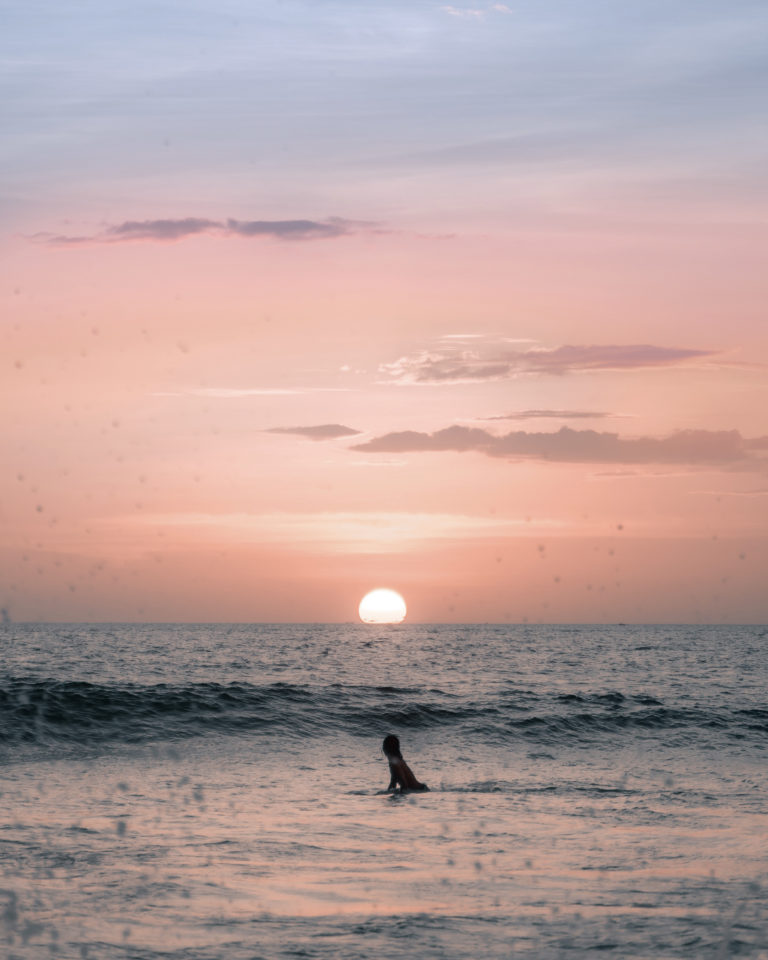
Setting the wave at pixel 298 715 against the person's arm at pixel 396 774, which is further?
the wave at pixel 298 715

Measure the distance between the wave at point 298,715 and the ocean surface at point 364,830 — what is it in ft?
0.37

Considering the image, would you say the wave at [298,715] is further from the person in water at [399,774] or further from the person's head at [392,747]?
the person in water at [399,774]

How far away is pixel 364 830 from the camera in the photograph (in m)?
13.1

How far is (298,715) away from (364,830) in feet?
53.5

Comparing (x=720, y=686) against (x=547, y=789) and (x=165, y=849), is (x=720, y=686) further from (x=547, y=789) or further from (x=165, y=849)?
(x=165, y=849)

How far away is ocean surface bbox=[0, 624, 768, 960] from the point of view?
333 inches

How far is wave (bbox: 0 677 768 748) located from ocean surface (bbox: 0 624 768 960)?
0.11 m

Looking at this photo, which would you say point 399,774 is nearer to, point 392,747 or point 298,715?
point 392,747

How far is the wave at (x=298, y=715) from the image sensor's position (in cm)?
2588

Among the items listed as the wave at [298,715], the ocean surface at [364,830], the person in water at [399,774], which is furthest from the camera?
the wave at [298,715]

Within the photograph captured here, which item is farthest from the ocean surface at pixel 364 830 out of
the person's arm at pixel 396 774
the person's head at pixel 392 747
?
the person's head at pixel 392 747

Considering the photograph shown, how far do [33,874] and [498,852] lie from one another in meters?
5.04

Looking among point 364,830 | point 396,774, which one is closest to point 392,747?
point 396,774

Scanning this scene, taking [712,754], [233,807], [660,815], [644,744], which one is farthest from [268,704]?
[660,815]
